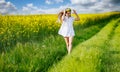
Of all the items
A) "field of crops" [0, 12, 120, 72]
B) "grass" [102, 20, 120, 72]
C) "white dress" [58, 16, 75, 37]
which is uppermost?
"white dress" [58, 16, 75, 37]

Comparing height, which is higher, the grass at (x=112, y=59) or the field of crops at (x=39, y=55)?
the field of crops at (x=39, y=55)

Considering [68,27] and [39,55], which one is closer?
[39,55]

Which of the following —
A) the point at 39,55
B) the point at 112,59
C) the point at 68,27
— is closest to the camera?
the point at 39,55

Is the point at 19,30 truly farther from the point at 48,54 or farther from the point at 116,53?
the point at 116,53

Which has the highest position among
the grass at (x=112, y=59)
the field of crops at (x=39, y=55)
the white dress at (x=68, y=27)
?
the white dress at (x=68, y=27)

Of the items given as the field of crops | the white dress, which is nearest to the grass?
the field of crops

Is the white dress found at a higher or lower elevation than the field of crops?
higher

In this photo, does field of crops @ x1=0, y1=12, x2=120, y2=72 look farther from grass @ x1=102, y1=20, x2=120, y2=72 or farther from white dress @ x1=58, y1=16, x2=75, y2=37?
white dress @ x1=58, y1=16, x2=75, y2=37

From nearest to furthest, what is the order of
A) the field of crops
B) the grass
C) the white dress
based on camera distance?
the field of crops → the grass → the white dress

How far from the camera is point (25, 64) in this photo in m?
9.83

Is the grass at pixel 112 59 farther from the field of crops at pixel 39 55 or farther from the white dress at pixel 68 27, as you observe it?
the white dress at pixel 68 27

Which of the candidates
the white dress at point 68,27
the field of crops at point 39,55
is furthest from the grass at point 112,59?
the white dress at point 68,27

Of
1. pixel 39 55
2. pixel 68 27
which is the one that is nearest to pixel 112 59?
pixel 68 27

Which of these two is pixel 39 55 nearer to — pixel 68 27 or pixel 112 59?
pixel 68 27
